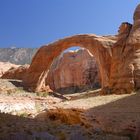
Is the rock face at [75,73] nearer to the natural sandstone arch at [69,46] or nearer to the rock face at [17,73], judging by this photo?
the rock face at [17,73]

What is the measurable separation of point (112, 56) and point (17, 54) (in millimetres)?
77078

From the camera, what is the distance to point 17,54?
3944 inches

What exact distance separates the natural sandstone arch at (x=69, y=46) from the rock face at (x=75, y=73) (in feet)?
46.3

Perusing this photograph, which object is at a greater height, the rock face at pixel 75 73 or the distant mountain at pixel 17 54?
the distant mountain at pixel 17 54

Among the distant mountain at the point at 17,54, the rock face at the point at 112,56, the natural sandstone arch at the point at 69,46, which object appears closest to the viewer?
the rock face at the point at 112,56

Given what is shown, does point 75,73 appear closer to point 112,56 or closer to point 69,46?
point 69,46

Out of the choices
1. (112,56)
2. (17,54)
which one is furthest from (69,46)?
(17,54)

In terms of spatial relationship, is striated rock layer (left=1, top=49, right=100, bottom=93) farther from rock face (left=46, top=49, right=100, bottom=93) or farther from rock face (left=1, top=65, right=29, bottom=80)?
rock face (left=1, top=65, right=29, bottom=80)

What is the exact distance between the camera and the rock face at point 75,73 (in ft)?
156

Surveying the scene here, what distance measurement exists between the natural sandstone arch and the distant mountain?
63.7m

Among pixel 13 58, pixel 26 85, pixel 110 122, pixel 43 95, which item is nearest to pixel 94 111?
pixel 110 122

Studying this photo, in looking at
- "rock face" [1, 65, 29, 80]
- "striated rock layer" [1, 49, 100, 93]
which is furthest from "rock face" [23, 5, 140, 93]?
"striated rock layer" [1, 49, 100, 93]

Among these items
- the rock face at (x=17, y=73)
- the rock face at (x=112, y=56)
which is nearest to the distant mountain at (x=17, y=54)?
the rock face at (x=17, y=73)

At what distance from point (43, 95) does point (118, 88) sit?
866 cm
